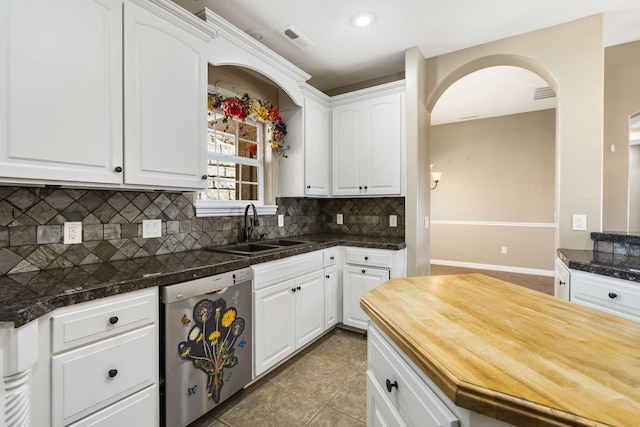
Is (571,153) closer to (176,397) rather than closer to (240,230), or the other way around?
(240,230)

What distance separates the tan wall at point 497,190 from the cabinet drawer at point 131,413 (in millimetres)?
5680

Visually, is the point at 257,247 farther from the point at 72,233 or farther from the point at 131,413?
the point at 131,413

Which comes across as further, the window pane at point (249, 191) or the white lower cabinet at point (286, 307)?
the window pane at point (249, 191)

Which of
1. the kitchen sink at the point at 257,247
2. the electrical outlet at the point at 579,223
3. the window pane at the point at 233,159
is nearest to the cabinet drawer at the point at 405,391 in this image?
the kitchen sink at the point at 257,247

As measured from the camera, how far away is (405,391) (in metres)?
0.82

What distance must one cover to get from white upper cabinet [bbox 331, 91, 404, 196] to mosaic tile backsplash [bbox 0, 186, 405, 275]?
114 centimetres

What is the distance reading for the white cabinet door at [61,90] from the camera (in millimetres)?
1198

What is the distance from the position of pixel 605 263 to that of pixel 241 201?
2703 millimetres

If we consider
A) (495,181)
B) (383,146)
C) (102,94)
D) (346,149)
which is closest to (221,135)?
(102,94)

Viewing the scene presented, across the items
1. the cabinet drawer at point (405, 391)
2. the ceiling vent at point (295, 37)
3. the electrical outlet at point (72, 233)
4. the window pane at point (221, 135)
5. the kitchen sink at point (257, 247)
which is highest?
the ceiling vent at point (295, 37)

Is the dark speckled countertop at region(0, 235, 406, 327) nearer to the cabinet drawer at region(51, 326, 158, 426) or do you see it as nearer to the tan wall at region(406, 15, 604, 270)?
the cabinet drawer at region(51, 326, 158, 426)

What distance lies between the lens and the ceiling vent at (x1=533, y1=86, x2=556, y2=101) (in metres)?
4.09

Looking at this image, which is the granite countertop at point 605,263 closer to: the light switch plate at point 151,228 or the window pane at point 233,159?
the window pane at point 233,159

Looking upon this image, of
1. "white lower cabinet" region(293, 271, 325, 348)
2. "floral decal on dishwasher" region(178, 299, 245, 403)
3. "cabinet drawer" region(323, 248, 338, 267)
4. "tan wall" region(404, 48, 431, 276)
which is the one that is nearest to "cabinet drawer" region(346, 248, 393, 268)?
"cabinet drawer" region(323, 248, 338, 267)
